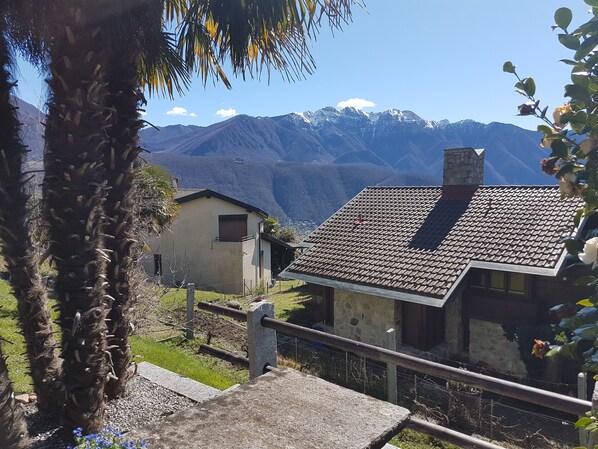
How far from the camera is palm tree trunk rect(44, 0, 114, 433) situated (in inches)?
143

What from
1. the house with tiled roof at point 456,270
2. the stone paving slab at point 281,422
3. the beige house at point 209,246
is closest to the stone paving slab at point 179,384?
the stone paving slab at point 281,422

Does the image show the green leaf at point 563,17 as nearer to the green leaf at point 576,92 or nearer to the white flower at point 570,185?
the green leaf at point 576,92

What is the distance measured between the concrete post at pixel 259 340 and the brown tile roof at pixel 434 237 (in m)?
6.92

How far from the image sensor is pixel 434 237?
40.9ft

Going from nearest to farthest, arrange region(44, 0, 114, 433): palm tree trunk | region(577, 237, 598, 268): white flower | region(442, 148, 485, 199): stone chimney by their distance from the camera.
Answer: region(577, 237, 598, 268): white flower
region(44, 0, 114, 433): palm tree trunk
region(442, 148, 485, 199): stone chimney

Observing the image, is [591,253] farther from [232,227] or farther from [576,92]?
[232,227]

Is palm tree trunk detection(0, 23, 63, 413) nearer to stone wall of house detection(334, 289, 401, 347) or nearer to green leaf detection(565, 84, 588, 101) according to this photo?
green leaf detection(565, 84, 588, 101)

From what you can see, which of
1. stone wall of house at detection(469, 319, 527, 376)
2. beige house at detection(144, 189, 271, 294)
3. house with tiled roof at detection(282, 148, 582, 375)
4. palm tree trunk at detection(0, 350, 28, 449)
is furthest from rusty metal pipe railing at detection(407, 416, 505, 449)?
beige house at detection(144, 189, 271, 294)

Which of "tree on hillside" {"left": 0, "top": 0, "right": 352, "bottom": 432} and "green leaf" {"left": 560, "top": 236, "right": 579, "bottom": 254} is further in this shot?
"tree on hillside" {"left": 0, "top": 0, "right": 352, "bottom": 432}

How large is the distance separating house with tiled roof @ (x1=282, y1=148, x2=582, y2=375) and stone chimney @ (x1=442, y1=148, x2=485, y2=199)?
3 cm

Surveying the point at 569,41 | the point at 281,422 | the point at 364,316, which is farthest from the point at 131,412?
the point at 364,316

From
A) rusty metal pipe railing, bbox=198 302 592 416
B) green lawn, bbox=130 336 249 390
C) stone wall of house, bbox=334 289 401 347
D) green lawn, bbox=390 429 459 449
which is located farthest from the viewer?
stone wall of house, bbox=334 289 401 347

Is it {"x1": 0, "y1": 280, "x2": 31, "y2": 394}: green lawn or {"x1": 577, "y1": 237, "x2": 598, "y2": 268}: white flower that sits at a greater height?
{"x1": 577, "y1": 237, "x2": 598, "y2": 268}: white flower

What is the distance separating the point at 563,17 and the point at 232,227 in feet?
76.9
